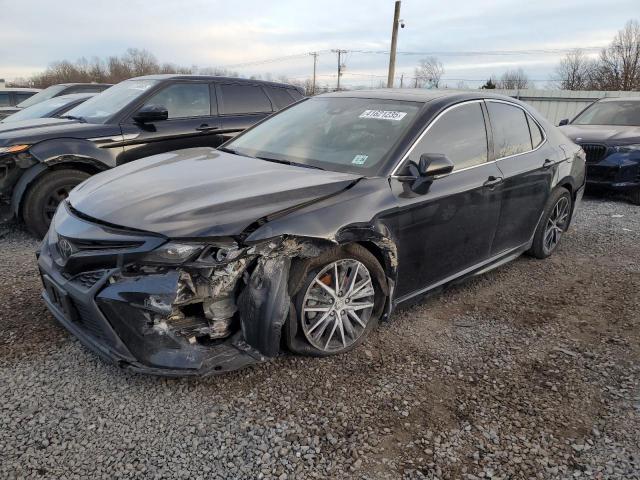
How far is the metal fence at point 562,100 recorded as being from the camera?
21.2 metres

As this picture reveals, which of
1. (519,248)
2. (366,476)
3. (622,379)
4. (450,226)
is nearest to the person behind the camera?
(366,476)

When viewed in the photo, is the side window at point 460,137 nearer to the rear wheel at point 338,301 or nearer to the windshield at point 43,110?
the rear wheel at point 338,301

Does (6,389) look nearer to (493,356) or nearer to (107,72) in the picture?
(493,356)

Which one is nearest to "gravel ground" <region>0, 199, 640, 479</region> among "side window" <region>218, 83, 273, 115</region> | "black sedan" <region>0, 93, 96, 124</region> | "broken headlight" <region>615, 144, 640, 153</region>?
"side window" <region>218, 83, 273, 115</region>

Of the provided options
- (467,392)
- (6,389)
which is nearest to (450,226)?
(467,392)

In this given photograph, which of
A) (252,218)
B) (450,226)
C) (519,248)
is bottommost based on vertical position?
(519,248)

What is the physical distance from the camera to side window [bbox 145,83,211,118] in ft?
19.1

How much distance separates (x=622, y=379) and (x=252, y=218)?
2.42 m

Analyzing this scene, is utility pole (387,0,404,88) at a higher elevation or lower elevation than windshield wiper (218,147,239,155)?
higher

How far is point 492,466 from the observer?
2.17 meters

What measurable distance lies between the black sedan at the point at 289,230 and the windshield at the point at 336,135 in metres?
0.01

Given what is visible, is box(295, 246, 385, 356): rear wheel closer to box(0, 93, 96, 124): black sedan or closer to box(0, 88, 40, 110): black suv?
box(0, 93, 96, 124): black sedan

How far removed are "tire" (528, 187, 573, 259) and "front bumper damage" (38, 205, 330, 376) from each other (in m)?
2.97

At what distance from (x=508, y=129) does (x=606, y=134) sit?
17.1ft
